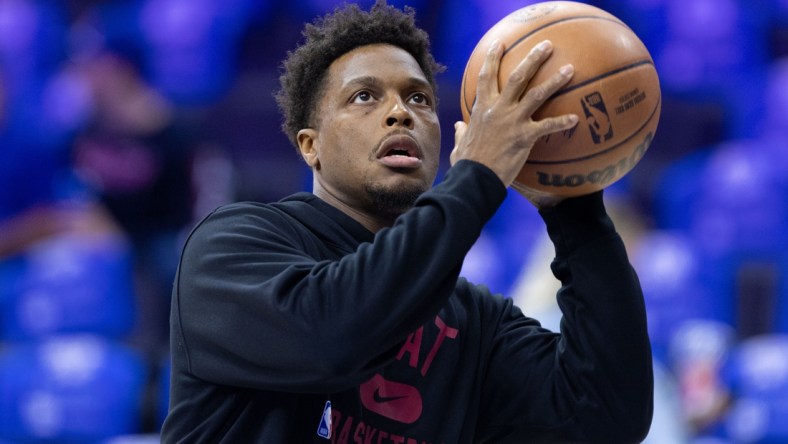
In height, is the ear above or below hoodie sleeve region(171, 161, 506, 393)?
above

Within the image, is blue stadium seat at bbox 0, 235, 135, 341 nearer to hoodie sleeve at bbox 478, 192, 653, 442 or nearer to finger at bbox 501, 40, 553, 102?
hoodie sleeve at bbox 478, 192, 653, 442

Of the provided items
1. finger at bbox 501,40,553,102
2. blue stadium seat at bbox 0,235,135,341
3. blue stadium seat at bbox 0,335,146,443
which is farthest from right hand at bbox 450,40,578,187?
blue stadium seat at bbox 0,235,135,341

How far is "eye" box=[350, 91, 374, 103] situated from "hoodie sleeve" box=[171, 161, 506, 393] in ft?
1.99

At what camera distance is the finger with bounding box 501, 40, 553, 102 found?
7.56 ft

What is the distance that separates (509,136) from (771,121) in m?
5.83

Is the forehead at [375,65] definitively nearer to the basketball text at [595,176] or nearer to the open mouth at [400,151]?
the open mouth at [400,151]

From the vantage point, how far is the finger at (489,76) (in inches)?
92.4

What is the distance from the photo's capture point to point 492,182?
2295 mm

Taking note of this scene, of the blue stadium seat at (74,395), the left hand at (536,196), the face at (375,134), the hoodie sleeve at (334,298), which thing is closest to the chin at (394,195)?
the face at (375,134)

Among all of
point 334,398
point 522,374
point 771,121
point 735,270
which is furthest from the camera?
→ point 771,121

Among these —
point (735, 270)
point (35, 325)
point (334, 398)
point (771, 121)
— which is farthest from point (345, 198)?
point (771, 121)

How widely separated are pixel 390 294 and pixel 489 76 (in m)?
0.52

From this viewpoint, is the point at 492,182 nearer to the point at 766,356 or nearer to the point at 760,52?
the point at 766,356

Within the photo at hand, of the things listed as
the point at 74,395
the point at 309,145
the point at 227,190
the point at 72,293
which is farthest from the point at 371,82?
the point at 227,190
